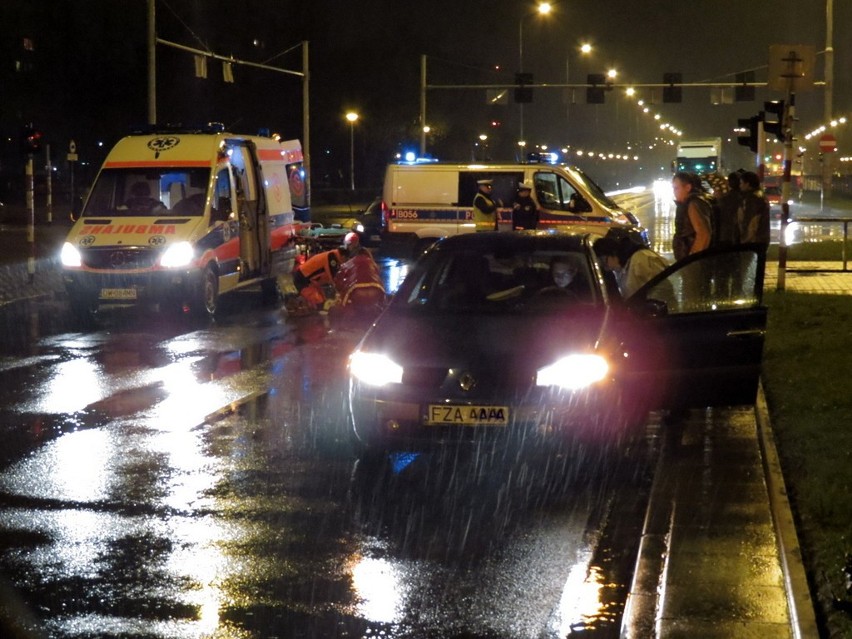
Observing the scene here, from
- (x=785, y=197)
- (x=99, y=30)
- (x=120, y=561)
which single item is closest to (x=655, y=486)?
(x=120, y=561)

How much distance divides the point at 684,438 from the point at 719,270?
1295 millimetres

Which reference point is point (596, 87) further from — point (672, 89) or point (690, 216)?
point (690, 216)

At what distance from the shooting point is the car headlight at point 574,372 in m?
8.00

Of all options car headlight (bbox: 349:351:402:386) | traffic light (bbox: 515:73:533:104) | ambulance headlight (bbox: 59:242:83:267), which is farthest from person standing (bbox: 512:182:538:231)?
traffic light (bbox: 515:73:533:104)

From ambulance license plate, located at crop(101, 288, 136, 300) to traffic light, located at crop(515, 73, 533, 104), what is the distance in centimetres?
3479

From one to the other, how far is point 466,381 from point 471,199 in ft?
54.5

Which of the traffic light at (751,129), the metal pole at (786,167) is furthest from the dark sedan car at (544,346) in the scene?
the traffic light at (751,129)

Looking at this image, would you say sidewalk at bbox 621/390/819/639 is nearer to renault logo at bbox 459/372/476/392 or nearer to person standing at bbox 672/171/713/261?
→ renault logo at bbox 459/372/476/392

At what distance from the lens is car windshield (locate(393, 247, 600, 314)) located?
927 cm

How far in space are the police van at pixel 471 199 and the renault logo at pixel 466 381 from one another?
1447cm

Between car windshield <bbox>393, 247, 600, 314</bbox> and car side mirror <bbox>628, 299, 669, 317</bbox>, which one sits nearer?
car side mirror <bbox>628, 299, 669, 317</bbox>

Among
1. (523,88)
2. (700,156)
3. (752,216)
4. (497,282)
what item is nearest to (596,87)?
(523,88)

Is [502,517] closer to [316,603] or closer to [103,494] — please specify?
[316,603]

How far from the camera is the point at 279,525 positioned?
7105 mm
